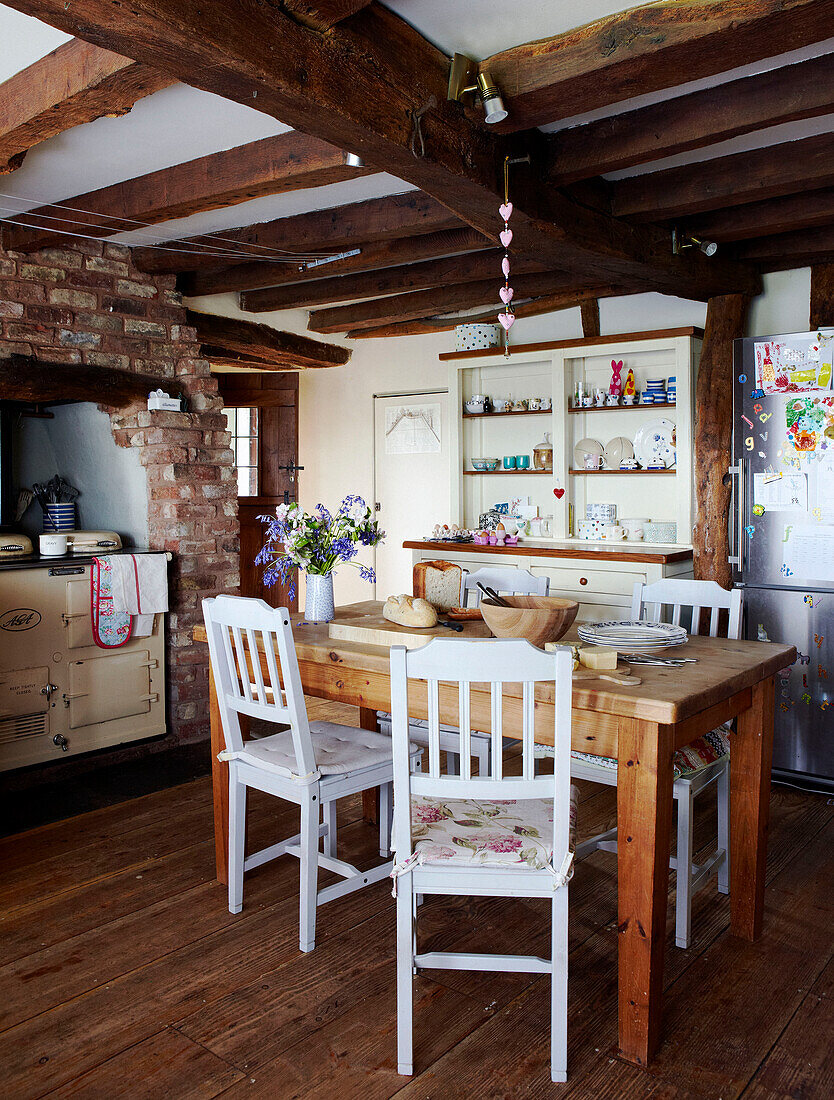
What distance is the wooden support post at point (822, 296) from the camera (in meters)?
4.25

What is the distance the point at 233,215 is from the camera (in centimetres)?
400

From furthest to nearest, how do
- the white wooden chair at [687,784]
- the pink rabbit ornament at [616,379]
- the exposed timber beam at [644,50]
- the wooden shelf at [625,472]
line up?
the pink rabbit ornament at [616,379] < the wooden shelf at [625,472] < the white wooden chair at [687,784] < the exposed timber beam at [644,50]

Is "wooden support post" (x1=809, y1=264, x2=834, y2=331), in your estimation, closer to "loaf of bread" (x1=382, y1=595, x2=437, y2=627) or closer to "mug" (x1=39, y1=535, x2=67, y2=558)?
"loaf of bread" (x1=382, y1=595, x2=437, y2=627)

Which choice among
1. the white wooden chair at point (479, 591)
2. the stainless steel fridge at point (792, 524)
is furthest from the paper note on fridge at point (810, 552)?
the white wooden chair at point (479, 591)

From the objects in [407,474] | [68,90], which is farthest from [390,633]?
[407,474]

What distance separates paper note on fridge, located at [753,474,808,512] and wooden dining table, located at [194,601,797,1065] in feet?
4.55

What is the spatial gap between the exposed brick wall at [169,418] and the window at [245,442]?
201 centimetres

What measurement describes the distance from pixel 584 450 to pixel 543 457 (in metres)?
0.26

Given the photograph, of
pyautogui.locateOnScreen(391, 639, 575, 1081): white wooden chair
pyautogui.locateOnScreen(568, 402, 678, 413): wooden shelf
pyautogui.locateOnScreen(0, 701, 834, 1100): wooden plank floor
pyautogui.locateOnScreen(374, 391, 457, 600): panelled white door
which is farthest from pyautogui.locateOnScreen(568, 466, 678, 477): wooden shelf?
pyautogui.locateOnScreen(391, 639, 575, 1081): white wooden chair

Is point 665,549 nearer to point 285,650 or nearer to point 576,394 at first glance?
point 576,394

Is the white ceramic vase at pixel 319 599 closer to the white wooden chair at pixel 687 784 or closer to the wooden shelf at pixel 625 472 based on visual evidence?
the white wooden chair at pixel 687 784

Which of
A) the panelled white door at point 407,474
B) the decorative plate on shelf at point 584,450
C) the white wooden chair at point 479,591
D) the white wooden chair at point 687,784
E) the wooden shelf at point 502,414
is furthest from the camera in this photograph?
the panelled white door at point 407,474

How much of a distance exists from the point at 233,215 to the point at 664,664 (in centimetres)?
297

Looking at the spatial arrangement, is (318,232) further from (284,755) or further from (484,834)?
(484,834)
